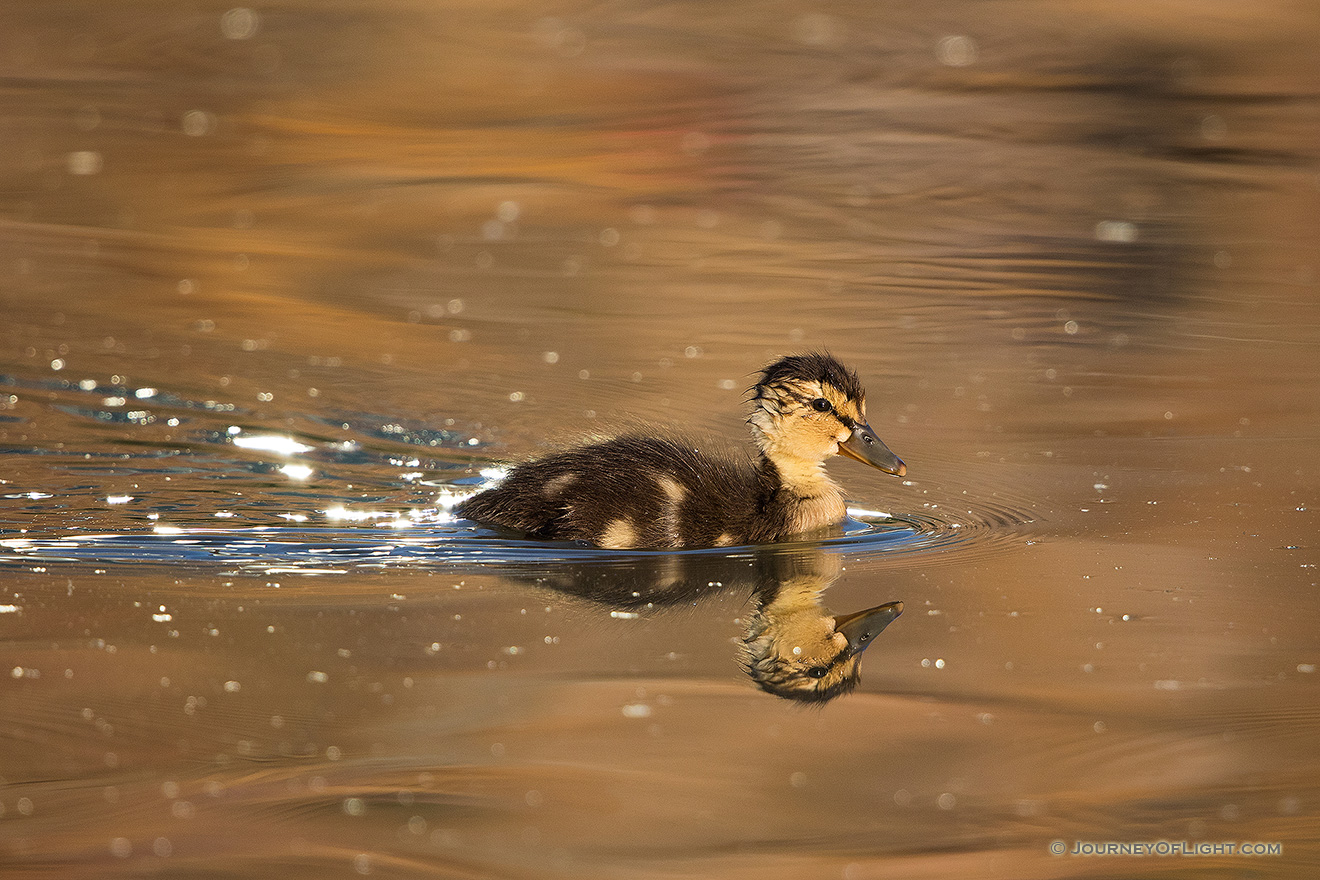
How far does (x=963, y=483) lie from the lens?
4.95m

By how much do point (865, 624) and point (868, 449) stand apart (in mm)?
999

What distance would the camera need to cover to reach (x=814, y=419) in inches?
184

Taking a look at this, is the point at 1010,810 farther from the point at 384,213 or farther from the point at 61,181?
the point at 61,181

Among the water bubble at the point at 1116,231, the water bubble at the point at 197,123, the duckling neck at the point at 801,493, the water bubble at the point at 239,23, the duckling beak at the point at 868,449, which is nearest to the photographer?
the duckling neck at the point at 801,493

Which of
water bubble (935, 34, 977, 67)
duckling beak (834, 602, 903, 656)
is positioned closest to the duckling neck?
duckling beak (834, 602, 903, 656)

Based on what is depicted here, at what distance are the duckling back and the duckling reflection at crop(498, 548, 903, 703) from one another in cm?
9

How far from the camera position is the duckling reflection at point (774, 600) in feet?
11.4

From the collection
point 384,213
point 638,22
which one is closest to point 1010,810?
point 384,213

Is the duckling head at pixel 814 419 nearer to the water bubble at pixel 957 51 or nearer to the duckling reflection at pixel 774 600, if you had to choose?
the duckling reflection at pixel 774 600

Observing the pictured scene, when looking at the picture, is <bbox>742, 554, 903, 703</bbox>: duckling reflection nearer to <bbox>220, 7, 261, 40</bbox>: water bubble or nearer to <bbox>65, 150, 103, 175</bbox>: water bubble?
<bbox>65, 150, 103, 175</bbox>: water bubble

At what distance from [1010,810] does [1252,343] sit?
4.23 m

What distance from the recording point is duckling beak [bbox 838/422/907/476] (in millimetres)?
4672

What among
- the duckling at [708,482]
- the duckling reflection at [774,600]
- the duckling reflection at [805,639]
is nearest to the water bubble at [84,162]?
the duckling at [708,482]

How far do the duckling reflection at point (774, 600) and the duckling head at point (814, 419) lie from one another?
1.22ft
